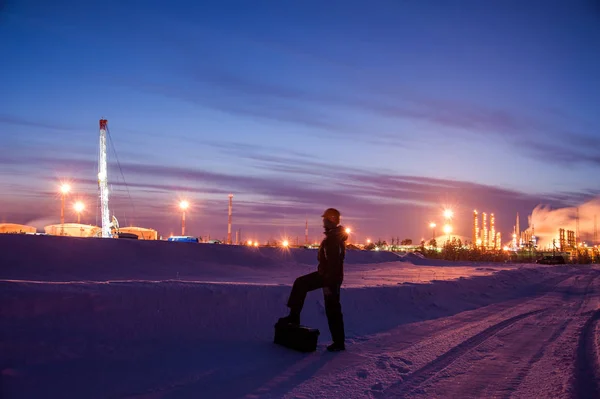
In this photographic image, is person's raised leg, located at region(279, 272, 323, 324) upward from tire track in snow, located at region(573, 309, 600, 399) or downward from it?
upward

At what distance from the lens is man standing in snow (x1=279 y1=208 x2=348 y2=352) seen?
8281 mm

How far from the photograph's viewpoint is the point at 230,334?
871cm

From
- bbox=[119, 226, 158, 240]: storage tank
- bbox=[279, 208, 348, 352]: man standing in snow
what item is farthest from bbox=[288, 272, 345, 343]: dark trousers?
bbox=[119, 226, 158, 240]: storage tank

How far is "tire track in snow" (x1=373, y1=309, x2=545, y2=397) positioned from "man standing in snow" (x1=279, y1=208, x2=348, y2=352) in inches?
61.8

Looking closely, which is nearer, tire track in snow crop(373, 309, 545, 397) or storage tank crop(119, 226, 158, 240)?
tire track in snow crop(373, 309, 545, 397)

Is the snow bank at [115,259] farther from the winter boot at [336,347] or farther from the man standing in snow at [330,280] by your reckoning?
the winter boot at [336,347]

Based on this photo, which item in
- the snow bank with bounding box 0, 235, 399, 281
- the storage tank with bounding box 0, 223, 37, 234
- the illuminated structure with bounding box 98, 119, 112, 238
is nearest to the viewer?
the snow bank with bounding box 0, 235, 399, 281

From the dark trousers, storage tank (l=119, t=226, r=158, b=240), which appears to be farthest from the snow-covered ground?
storage tank (l=119, t=226, r=158, b=240)

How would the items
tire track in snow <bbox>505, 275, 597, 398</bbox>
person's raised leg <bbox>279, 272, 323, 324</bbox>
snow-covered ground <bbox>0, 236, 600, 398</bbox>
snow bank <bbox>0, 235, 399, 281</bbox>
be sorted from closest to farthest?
snow-covered ground <bbox>0, 236, 600, 398</bbox> < tire track in snow <bbox>505, 275, 597, 398</bbox> < person's raised leg <bbox>279, 272, 323, 324</bbox> < snow bank <bbox>0, 235, 399, 281</bbox>

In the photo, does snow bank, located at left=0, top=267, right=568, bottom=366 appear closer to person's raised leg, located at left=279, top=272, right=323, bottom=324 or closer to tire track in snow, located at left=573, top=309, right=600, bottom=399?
person's raised leg, located at left=279, top=272, right=323, bottom=324

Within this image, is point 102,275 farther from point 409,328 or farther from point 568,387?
point 568,387

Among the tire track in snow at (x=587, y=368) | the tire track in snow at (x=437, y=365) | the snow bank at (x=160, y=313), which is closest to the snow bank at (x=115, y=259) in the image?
the snow bank at (x=160, y=313)

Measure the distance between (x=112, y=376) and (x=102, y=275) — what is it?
34.5ft

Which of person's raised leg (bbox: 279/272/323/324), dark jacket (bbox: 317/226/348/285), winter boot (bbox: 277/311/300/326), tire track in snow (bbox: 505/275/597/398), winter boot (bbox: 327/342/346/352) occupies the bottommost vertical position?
tire track in snow (bbox: 505/275/597/398)
